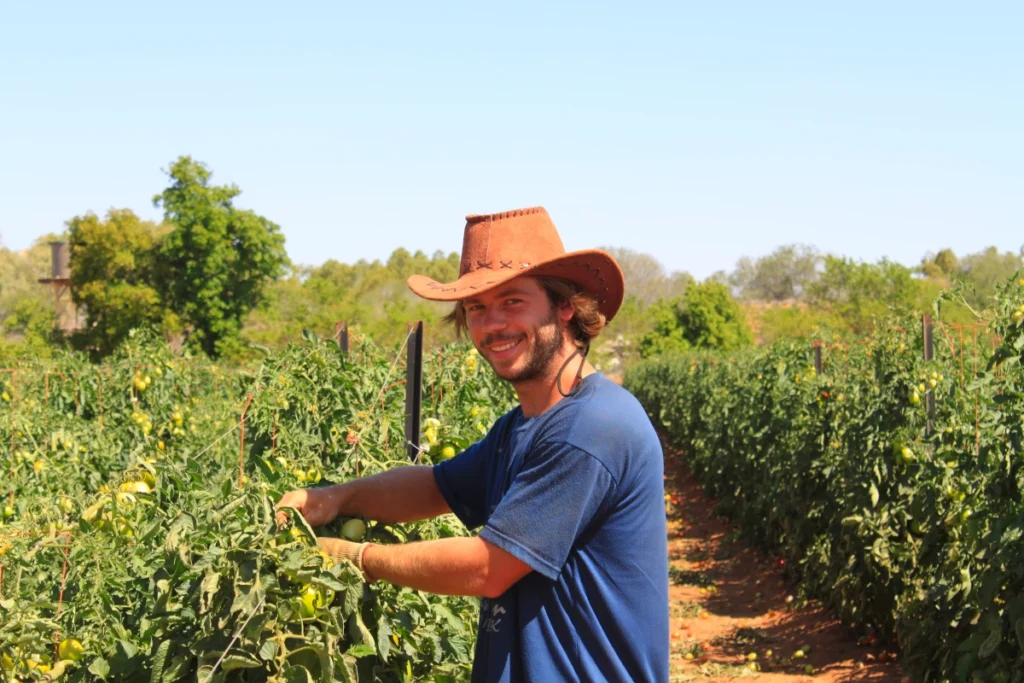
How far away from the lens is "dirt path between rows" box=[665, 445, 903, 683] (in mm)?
6559

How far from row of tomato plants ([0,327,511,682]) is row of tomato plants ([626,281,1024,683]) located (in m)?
2.24

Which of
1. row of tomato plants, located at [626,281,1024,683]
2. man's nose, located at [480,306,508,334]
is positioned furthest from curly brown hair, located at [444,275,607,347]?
row of tomato plants, located at [626,281,1024,683]

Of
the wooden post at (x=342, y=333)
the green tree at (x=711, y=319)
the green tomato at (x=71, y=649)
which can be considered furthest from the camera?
the green tree at (x=711, y=319)

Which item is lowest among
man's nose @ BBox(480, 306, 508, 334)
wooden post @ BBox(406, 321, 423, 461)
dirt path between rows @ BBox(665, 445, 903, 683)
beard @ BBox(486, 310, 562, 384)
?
dirt path between rows @ BBox(665, 445, 903, 683)

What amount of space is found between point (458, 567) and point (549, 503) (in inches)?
8.7

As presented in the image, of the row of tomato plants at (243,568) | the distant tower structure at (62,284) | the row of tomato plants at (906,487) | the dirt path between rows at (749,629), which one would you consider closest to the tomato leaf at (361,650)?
the row of tomato plants at (243,568)

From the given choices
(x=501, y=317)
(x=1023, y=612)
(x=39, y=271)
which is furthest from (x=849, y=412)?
(x=39, y=271)

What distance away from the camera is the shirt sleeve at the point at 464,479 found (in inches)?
101

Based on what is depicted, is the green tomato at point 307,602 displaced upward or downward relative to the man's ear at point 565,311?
downward

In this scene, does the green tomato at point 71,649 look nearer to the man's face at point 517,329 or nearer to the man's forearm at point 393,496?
the man's forearm at point 393,496

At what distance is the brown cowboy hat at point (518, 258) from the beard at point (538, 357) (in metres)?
0.14

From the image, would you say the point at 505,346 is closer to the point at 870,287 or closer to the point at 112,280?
the point at 112,280

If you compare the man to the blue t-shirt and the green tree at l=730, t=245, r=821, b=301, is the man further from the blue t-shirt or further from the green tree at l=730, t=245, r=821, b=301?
the green tree at l=730, t=245, r=821, b=301

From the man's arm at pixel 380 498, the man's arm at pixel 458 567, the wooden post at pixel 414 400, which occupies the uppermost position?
the wooden post at pixel 414 400
